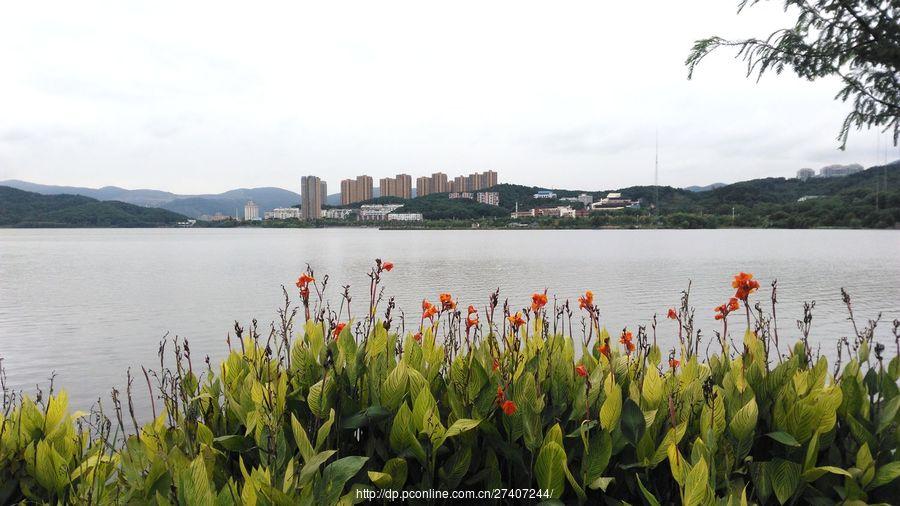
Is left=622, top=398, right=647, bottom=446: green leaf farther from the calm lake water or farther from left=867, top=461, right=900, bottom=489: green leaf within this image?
the calm lake water

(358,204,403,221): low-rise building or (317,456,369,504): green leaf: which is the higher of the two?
(358,204,403,221): low-rise building

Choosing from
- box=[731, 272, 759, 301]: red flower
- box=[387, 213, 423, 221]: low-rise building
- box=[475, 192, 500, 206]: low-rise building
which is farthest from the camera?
box=[475, 192, 500, 206]: low-rise building

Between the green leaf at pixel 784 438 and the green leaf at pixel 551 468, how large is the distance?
92cm

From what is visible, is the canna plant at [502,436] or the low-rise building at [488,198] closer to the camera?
the canna plant at [502,436]

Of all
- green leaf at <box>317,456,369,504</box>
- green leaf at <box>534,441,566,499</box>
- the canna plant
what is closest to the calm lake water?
the canna plant

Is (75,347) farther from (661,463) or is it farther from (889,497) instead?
(889,497)

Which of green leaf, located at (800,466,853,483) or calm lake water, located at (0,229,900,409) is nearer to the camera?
green leaf, located at (800,466,853,483)

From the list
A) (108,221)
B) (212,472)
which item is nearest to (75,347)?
(212,472)

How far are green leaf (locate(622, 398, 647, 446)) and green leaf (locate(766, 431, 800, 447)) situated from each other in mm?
522

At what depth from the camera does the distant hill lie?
497ft

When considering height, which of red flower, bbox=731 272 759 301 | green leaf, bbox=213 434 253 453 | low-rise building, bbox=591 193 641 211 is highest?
low-rise building, bbox=591 193 641 211

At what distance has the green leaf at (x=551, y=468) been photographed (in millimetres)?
2076

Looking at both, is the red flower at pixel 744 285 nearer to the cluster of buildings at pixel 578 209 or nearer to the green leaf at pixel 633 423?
the green leaf at pixel 633 423

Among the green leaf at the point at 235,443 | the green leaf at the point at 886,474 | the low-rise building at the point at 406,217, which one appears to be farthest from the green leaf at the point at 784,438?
the low-rise building at the point at 406,217
